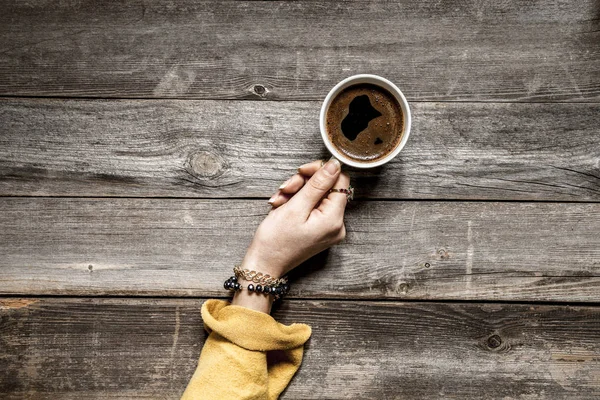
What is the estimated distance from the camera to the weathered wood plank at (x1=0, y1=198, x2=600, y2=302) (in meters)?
1.03

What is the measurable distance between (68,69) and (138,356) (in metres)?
0.63

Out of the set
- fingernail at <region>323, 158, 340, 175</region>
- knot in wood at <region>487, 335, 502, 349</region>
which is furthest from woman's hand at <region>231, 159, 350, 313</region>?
knot in wood at <region>487, 335, 502, 349</region>

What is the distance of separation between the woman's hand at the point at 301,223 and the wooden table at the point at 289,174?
58 millimetres

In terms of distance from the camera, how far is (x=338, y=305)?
3.40ft

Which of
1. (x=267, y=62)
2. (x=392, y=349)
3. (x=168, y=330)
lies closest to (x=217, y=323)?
(x=168, y=330)

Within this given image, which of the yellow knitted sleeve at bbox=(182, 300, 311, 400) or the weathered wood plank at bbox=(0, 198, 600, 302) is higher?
the weathered wood plank at bbox=(0, 198, 600, 302)

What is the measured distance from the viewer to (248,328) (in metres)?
0.94

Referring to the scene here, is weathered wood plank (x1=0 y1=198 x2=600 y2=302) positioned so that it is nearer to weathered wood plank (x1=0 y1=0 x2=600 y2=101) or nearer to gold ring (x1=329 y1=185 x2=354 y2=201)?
gold ring (x1=329 y1=185 x2=354 y2=201)

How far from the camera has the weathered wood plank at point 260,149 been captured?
40.2 inches

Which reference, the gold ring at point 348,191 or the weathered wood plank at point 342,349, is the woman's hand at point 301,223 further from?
the weathered wood plank at point 342,349

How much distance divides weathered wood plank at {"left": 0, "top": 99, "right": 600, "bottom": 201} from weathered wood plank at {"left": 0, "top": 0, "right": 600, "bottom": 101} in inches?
1.7

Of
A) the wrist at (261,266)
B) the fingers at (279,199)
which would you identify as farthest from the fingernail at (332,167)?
the wrist at (261,266)

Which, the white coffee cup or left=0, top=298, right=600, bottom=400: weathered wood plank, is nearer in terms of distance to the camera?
the white coffee cup

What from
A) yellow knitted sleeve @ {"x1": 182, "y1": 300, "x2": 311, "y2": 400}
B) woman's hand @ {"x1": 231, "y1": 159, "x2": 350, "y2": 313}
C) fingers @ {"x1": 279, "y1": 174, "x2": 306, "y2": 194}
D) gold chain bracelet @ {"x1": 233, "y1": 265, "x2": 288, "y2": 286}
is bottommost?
yellow knitted sleeve @ {"x1": 182, "y1": 300, "x2": 311, "y2": 400}
